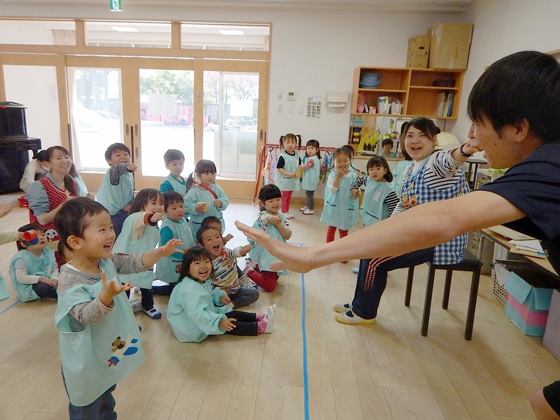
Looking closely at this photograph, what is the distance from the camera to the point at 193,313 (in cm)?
220

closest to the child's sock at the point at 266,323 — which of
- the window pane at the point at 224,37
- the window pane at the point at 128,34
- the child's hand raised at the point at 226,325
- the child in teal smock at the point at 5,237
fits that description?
the child's hand raised at the point at 226,325

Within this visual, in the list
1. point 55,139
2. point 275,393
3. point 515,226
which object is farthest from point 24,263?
point 55,139

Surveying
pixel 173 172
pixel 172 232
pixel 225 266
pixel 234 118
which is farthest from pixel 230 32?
pixel 225 266

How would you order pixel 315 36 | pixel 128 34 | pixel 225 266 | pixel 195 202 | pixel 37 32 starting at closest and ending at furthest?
pixel 225 266 → pixel 195 202 → pixel 315 36 → pixel 37 32 → pixel 128 34

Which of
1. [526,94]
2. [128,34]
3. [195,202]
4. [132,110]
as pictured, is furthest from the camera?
[128,34]

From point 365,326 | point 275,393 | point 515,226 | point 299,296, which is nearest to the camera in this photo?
point 515,226

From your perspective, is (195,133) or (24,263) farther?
(195,133)

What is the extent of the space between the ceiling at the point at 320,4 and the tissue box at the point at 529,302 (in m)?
4.21

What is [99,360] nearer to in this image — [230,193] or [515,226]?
[515,226]

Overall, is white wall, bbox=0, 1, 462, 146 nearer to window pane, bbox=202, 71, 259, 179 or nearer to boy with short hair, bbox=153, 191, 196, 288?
window pane, bbox=202, 71, 259, 179

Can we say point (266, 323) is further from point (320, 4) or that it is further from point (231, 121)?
point (320, 4)

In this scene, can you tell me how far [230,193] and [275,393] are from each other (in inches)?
191

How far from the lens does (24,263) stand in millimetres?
2719

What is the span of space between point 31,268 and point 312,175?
3.79m
